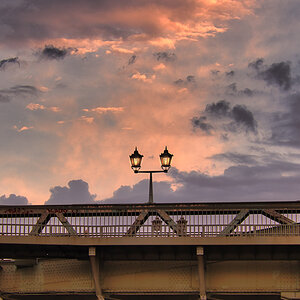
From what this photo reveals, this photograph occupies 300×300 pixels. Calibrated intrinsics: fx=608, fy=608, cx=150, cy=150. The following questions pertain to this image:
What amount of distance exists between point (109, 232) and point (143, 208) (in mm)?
2062

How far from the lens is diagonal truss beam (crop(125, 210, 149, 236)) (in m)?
30.1

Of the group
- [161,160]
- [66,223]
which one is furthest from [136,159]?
[66,223]

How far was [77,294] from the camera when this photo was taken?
32188 mm

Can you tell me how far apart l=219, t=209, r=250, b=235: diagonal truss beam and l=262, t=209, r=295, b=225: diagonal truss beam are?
1.01 metres

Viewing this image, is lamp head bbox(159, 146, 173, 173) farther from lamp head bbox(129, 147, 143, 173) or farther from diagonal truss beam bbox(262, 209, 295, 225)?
diagonal truss beam bbox(262, 209, 295, 225)

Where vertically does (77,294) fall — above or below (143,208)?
below

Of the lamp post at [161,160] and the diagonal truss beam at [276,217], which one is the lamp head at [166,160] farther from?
the diagonal truss beam at [276,217]

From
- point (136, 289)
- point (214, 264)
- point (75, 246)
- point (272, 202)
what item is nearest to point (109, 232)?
point (75, 246)

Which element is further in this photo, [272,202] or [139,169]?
[139,169]

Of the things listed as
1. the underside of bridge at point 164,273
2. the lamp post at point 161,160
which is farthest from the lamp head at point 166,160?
the underside of bridge at point 164,273

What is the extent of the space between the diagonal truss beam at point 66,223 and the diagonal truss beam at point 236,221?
24.1 feet

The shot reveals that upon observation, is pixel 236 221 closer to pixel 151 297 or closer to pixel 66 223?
pixel 151 297

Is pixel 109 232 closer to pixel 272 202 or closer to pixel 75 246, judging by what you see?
pixel 75 246

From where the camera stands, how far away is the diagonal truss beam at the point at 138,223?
30.1 meters
